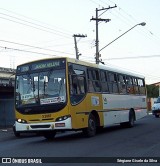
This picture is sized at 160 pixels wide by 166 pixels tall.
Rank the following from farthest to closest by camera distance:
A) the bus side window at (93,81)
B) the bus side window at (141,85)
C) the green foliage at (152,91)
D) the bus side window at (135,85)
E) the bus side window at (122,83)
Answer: the green foliage at (152,91)
the bus side window at (141,85)
the bus side window at (135,85)
the bus side window at (122,83)
the bus side window at (93,81)

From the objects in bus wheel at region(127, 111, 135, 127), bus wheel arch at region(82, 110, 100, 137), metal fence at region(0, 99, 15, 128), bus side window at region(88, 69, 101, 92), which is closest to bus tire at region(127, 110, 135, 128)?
bus wheel at region(127, 111, 135, 127)

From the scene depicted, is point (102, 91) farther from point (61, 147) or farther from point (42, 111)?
point (61, 147)

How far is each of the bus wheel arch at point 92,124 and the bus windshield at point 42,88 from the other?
2141 mm

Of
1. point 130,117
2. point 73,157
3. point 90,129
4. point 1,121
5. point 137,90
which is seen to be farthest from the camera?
point 1,121

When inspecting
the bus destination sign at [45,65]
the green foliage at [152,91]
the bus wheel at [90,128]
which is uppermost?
the green foliage at [152,91]

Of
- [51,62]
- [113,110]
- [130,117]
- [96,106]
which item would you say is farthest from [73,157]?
[130,117]

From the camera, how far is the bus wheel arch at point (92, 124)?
17.6m

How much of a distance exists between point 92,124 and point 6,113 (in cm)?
1543

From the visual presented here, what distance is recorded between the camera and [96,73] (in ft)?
63.5

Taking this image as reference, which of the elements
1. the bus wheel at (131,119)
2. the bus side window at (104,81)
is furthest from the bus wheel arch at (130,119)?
the bus side window at (104,81)

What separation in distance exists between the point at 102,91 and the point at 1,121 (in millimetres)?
14001

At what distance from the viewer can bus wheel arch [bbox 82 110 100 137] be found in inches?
694

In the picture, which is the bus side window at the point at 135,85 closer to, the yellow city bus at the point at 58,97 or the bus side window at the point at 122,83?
the bus side window at the point at 122,83

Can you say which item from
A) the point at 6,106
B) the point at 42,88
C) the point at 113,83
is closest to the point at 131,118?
the point at 113,83
